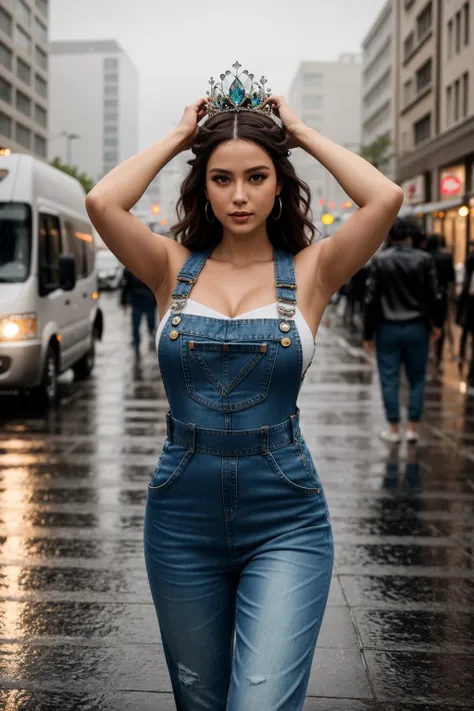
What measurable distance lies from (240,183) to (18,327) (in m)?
8.28

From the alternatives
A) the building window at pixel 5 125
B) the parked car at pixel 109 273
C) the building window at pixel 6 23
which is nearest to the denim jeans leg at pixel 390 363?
the parked car at pixel 109 273

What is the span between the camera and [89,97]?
178m

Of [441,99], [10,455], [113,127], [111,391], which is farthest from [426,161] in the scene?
[113,127]

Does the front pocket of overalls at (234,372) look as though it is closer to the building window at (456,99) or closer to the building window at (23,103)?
the building window at (456,99)

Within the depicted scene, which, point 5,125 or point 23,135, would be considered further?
point 23,135

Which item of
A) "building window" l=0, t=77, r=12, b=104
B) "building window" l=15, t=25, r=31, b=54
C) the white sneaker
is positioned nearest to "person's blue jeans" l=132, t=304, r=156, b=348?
the white sneaker

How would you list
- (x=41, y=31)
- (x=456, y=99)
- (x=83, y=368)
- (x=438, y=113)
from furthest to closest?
(x=41, y=31) → (x=438, y=113) → (x=456, y=99) → (x=83, y=368)

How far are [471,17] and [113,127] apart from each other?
5858 inches

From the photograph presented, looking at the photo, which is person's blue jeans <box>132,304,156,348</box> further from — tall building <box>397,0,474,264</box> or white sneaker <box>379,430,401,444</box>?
tall building <box>397,0,474,264</box>

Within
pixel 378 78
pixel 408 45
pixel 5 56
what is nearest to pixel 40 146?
pixel 5 56

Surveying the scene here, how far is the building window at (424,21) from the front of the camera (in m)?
47.4

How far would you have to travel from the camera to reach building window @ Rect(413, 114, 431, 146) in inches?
1891

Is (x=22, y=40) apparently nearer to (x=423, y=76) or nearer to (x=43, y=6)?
(x=43, y=6)

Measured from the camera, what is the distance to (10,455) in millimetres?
8773
